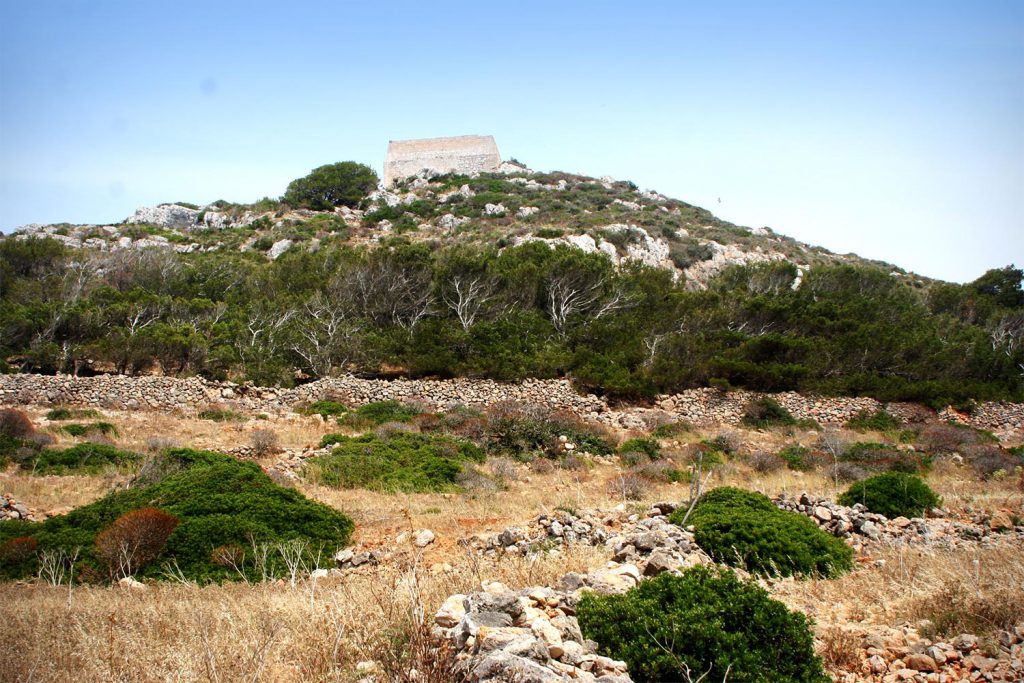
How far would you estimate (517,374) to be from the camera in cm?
2177

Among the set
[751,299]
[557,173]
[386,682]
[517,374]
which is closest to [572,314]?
[517,374]

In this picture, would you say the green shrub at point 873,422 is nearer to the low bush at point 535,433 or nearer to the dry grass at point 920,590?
the low bush at point 535,433

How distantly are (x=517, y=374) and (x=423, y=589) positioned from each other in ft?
55.9

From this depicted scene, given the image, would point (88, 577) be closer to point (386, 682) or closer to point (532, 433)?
point (386, 682)

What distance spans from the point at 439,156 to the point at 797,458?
59239 mm

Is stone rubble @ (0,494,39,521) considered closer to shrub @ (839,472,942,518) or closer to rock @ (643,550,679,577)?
rock @ (643,550,679,577)

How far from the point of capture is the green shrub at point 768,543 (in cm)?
625

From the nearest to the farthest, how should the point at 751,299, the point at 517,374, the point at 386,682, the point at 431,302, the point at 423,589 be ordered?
1. the point at 386,682
2. the point at 423,589
3. the point at 517,374
4. the point at 431,302
5. the point at 751,299

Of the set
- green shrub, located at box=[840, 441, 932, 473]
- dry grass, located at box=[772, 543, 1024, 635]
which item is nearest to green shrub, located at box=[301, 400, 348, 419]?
green shrub, located at box=[840, 441, 932, 473]

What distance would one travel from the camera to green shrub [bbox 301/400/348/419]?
1816 centimetres

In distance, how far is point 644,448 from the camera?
50.8ft

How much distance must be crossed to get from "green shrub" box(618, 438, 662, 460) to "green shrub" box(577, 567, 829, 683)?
1095 cm

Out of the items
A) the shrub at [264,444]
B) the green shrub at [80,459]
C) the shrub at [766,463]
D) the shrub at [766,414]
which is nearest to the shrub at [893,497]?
the shrub at [766,463]

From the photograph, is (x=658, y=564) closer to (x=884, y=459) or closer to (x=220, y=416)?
(x=884, y=459)
